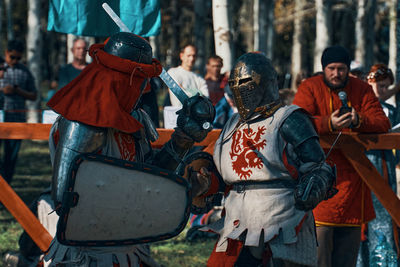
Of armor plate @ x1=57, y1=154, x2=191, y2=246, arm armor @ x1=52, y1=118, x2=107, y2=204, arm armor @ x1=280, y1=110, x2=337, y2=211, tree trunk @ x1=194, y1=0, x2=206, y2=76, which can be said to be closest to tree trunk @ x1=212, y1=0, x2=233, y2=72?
arm armor @ x1=280, y1=110, x2=337, y2=211

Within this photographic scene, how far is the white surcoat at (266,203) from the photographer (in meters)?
3.73

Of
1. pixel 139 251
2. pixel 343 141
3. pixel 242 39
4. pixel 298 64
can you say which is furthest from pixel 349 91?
pixel 242 39

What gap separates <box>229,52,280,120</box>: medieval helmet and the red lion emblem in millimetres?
113

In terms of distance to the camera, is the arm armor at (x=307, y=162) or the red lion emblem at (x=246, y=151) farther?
the red lion emblem at (x=246, y=151)

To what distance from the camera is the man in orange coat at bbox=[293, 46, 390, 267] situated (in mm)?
4809

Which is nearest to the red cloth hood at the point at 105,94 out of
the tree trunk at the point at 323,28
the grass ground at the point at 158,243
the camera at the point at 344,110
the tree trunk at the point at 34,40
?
the camera at the point at 344,110

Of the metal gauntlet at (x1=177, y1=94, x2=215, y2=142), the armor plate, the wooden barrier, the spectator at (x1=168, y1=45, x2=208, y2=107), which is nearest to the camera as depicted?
the armor plate

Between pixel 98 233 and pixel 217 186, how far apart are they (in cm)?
98

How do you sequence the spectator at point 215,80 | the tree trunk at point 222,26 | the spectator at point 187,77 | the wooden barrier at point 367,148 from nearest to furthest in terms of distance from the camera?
the wooden barrier at point 367,148 → the spectator at point 187,77 → the spectator at point 215,80 → the tree trunk at point 222,26

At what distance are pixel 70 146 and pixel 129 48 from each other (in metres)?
0.54

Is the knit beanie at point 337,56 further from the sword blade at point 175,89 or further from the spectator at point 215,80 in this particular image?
the spectator at point 215,80

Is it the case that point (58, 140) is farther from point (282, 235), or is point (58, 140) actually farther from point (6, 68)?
point (6, 68)


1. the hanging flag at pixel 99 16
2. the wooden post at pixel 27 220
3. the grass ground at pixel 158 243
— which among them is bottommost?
the grass ground at pixel 158 243

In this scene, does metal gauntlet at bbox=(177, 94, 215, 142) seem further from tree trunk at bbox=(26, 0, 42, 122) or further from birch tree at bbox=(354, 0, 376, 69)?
birch tree at bbox=(354, 0, 376, 69)
